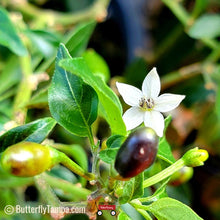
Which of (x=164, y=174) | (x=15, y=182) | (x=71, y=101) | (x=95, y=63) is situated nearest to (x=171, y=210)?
(x=164, y=174)

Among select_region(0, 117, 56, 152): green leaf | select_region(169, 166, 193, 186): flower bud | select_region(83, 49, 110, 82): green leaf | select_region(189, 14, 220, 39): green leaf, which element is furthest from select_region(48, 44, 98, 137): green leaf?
select_region(189, 14, 220, 39): green leaf

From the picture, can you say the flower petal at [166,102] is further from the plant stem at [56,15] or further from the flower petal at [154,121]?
the plant stem at [56,15]

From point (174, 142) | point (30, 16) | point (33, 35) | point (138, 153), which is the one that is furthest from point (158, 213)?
point (30, 16)

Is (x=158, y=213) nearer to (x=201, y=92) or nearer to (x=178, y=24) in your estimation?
(x=201, y=92)

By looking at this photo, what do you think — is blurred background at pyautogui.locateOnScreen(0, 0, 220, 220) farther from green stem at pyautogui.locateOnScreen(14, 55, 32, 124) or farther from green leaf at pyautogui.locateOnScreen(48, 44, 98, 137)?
green leaf at pyautogui.locateOnScreen(48, 44, 98, 137)

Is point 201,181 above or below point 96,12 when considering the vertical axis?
below

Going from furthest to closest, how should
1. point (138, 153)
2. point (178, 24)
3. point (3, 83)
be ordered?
1. point (178, 24)
2. point (3, 83)
3. point (138, 153)

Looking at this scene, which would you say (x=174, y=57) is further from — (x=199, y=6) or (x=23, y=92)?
(x=23, y=92)
